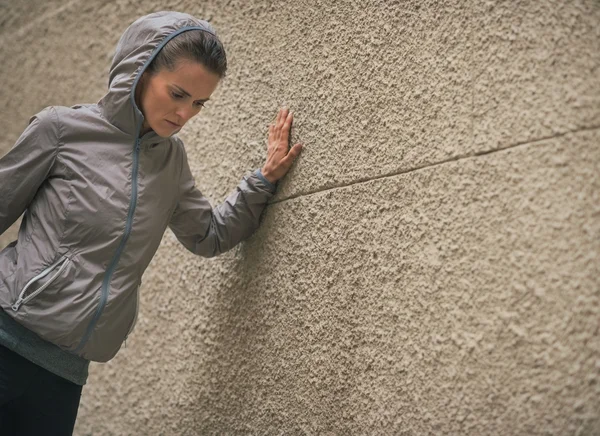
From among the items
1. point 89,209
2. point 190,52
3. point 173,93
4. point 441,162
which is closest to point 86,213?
point 89,209

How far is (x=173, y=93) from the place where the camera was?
184 centimetres

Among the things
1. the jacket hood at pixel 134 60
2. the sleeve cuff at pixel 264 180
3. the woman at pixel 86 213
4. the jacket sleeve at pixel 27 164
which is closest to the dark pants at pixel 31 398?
the woman at pixel 86 213

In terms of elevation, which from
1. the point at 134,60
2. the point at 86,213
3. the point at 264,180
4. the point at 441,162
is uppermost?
the point at 441,162

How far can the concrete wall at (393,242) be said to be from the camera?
140 cm

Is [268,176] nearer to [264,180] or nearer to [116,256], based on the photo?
[264,180]

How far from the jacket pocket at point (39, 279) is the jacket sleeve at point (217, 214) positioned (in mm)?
443

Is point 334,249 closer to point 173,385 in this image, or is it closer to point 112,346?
point 112,346

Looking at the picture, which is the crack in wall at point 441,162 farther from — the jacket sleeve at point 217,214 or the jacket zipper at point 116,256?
the jacket zipper at point 116,256

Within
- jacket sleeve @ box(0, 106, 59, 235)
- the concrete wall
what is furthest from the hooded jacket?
the concrete wall

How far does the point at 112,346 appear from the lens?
1905 millimetres

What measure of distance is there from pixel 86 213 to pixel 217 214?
0.46 meters

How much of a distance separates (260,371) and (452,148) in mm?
966

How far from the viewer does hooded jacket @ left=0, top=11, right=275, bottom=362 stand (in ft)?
5.76

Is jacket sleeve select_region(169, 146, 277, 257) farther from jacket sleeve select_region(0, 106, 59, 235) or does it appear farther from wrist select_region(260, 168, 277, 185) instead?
jacket sleeve select_region(0, 106, 59, 235)
